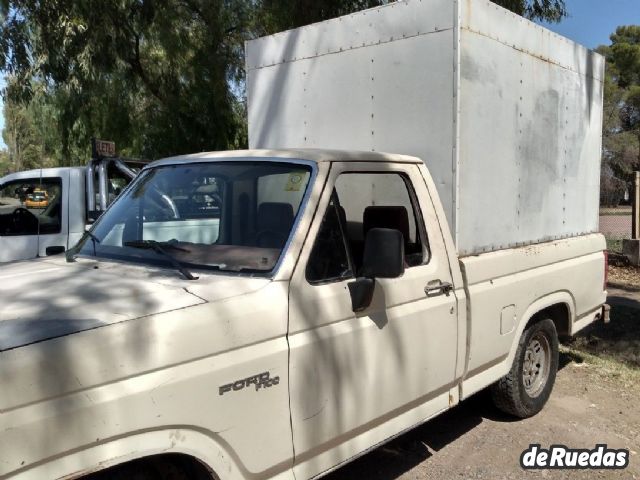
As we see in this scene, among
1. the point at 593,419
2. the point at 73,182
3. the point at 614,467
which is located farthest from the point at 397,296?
the point at 73,182

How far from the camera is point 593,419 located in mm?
4543

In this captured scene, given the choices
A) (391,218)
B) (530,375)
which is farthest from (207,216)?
(530,375)

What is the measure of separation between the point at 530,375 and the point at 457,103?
2259 millimetres

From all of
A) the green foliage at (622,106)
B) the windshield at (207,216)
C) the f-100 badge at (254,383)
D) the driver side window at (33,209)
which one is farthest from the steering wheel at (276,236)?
the green foliage at (622,106)

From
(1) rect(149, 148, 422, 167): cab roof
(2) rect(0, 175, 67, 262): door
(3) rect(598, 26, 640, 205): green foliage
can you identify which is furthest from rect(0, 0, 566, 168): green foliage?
(3) rect(598, 26, 640, 205): green foliage

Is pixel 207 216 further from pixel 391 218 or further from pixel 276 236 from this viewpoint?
pixel 391 218

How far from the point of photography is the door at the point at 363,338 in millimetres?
2582

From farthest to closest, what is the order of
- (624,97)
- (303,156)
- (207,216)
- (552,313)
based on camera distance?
(624,97), (552,313), (207,216), (303,156)

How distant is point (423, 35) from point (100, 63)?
8.44 meters

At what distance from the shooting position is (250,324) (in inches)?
93.0

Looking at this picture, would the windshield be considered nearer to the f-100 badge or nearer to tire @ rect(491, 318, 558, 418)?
the f-100 badge

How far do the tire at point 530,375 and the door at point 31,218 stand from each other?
15.0ft

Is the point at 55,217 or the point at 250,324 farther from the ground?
the point at 55,217

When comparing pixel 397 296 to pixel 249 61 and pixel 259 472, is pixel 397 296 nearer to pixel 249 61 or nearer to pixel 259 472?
pixel 259 472
